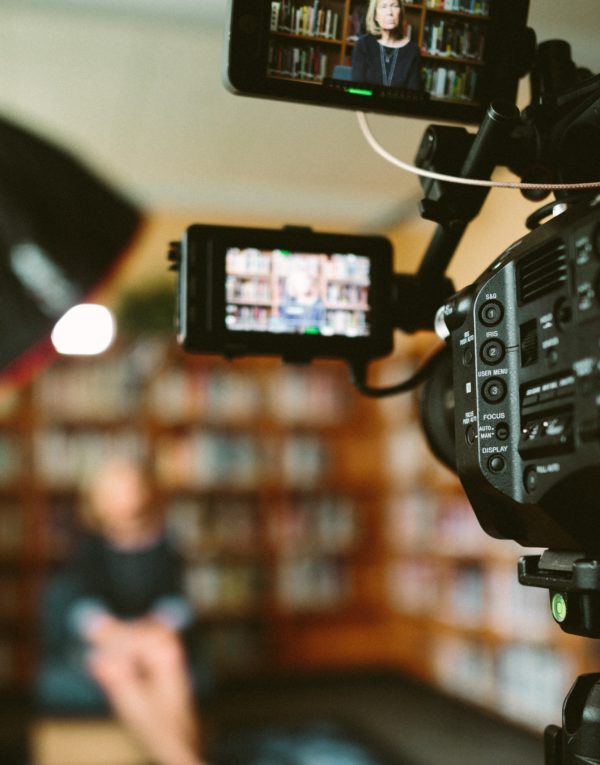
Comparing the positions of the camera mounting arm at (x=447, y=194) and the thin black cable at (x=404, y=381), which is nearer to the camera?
the camera mounting arm at (x=447, y=194)

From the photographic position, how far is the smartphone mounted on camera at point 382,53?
602mm

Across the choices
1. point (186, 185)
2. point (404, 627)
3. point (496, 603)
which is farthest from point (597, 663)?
point (186, 185)

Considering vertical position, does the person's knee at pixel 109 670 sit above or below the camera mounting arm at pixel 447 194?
below

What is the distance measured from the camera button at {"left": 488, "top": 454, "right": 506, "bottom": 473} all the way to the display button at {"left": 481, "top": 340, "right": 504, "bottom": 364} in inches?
2.6

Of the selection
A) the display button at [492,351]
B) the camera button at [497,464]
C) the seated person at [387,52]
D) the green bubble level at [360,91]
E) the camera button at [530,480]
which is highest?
the seated person at [387,52]

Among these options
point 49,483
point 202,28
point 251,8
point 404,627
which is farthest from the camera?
point 404,627

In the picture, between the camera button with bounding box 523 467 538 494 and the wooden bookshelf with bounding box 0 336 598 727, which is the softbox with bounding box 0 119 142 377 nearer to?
the camera button with bounding box 523 467 538 494

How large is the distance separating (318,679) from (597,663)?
75.8 inches

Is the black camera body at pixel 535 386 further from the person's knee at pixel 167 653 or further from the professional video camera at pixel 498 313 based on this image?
the person's knee at pixel 167 653

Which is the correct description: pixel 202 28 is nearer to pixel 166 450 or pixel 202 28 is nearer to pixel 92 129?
pixel 92 129

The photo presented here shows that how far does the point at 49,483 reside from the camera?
4230 mm

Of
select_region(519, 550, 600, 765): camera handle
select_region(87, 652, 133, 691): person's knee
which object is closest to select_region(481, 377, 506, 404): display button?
select_region(519, 550, 600, 765): camera handle

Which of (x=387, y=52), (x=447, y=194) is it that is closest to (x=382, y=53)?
(x=387, y=52)

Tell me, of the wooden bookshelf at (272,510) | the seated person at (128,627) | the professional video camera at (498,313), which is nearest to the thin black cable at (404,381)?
the professional video camera at (498,313)
